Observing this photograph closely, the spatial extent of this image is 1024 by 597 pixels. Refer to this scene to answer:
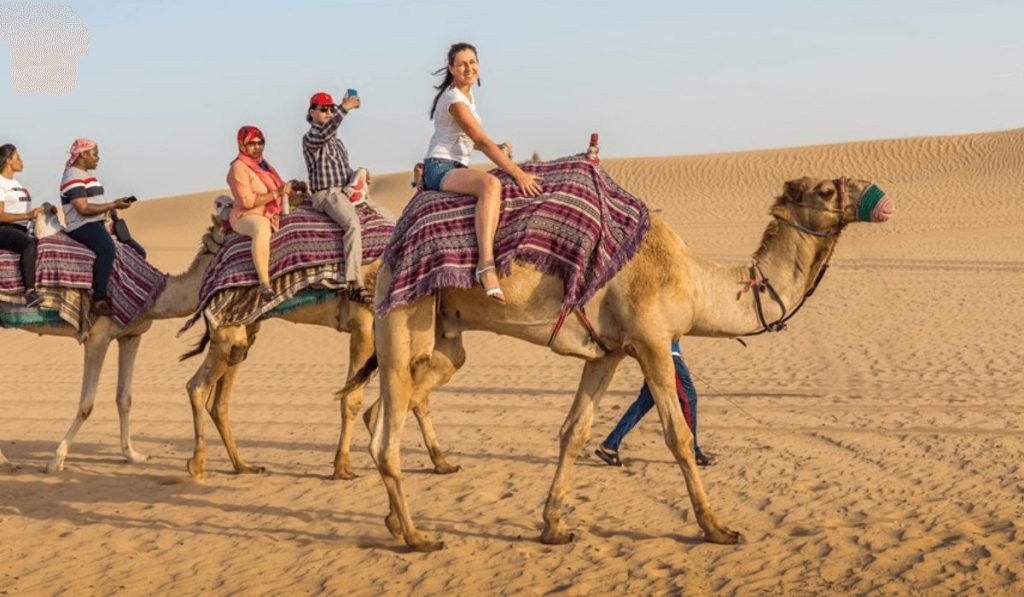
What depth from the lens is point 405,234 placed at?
280 inches

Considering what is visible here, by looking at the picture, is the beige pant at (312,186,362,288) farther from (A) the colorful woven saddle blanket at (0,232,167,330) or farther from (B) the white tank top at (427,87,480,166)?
(B) the white tank top at (427,87,480,166)

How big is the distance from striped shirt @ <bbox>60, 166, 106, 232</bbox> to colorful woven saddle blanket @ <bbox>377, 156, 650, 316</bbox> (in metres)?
4.30

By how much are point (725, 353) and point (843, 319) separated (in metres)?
4.38

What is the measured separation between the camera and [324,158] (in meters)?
9.48

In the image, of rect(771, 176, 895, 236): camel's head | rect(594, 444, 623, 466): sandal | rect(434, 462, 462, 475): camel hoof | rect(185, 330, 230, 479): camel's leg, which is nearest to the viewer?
rect(771, 176, 895, 236): camel's head

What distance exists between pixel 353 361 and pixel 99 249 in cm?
250

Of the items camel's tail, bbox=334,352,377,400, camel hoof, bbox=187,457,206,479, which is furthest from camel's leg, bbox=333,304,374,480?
camel's tail, bbox=334,352,377,400

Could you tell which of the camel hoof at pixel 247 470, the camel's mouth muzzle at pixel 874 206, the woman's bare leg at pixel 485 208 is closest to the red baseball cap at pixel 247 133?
the camel hoof at pixel 247 470

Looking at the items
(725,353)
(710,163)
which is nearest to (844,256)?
(725,353)

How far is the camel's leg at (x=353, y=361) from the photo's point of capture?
9523 mm

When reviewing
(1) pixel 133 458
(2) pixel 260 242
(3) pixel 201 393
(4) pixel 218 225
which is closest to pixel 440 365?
(2) pixel 260 242

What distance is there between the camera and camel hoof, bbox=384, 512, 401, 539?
7.48 metres

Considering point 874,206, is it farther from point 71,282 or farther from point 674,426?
point 71,282

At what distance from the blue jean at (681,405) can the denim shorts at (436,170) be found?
278 cm
